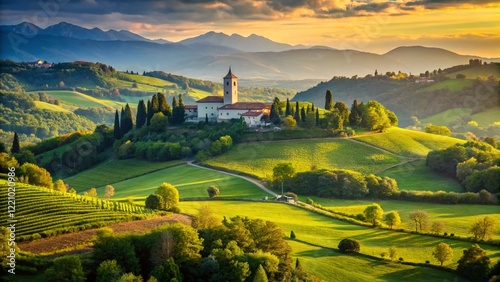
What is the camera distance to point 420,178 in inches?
3022

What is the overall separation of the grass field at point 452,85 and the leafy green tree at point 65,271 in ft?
523

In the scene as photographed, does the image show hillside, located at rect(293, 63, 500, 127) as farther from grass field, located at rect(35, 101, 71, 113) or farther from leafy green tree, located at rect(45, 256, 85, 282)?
leafy green tree, located at rect(45, 256, 85, 282)

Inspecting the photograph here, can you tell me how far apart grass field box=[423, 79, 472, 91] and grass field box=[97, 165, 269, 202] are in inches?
4660

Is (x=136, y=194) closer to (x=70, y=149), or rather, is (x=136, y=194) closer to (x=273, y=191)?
(x=273, y=191)

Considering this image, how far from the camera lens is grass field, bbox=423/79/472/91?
172750 mm

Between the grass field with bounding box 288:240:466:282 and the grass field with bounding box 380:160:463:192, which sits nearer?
the grass field with bounding box 288:240:466:282

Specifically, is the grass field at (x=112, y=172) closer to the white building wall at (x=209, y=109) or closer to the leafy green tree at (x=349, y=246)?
the white building wall at (x=209, y=109)

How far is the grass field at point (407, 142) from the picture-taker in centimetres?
8856

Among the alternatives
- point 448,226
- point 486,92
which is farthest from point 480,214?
point 486,92

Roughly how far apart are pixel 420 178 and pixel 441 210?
54.0 ft

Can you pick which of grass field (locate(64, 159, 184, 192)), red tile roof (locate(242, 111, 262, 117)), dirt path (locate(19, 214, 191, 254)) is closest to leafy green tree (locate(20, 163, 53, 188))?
grass field (locate(64, 159, 184, 192))

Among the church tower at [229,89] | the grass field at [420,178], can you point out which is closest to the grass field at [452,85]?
the church tower at [229,89]

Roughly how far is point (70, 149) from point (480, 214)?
224 feet

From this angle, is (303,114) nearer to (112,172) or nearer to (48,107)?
(112,172)
